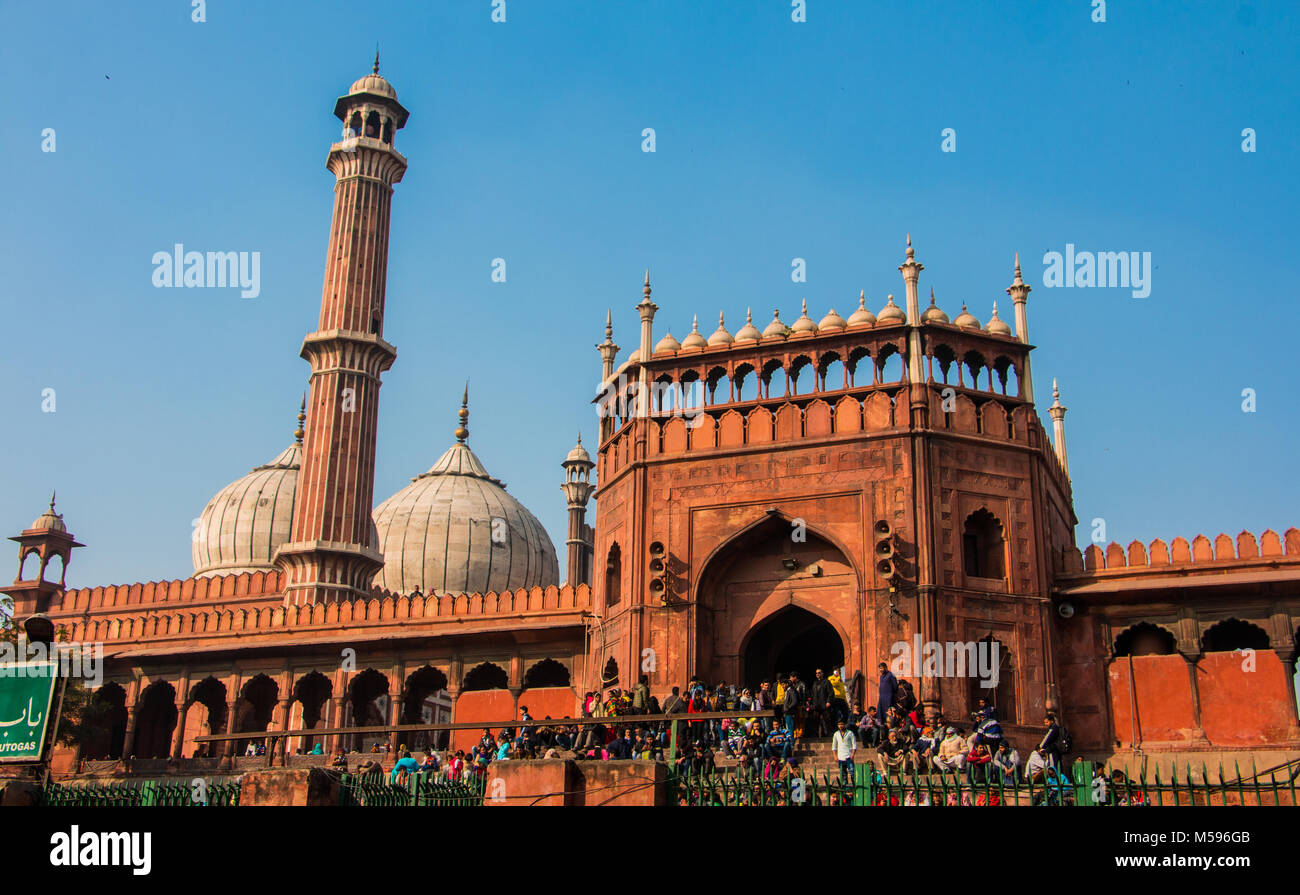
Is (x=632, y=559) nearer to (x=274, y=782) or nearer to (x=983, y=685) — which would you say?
(x=983, y=685)

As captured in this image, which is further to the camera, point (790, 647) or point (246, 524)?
point (246, 524)

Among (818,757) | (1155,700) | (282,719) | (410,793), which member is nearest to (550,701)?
(282,719)

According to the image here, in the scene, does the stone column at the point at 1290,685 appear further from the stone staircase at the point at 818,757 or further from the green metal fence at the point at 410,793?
the green metal fence at the point at 410,793

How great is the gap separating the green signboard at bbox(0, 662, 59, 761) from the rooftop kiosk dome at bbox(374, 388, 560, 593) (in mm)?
24846

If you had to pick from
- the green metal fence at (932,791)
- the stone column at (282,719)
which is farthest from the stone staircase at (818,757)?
the stone column at (282,719)

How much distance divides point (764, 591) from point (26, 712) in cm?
1176

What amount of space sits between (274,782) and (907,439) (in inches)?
486

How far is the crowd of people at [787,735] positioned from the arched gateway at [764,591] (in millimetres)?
1467

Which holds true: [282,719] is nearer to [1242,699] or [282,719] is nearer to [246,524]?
[246,524]

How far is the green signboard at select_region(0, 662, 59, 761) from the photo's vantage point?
10805 millimetres

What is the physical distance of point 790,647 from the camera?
2217 cm
